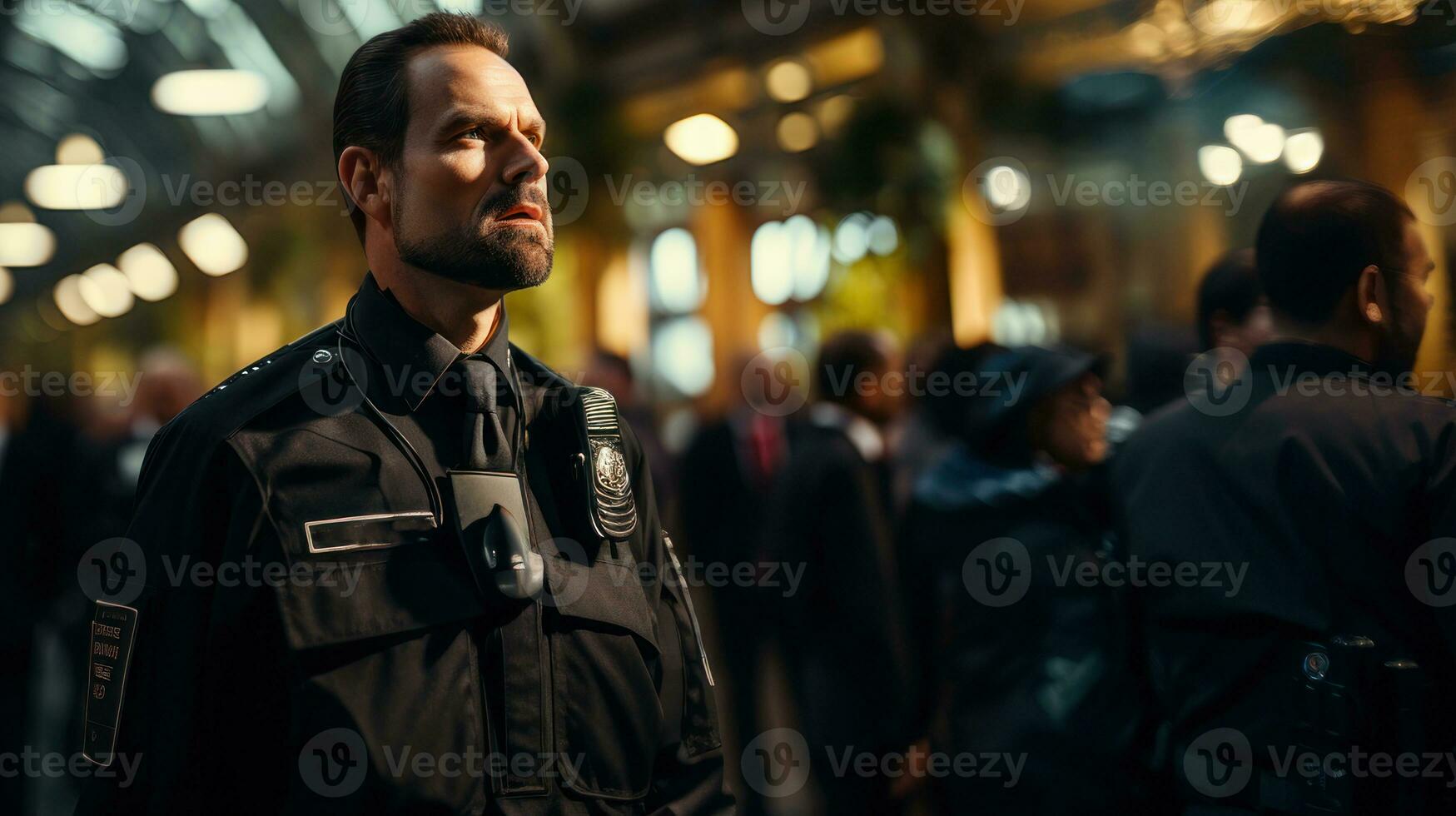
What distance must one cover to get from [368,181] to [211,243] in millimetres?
9813

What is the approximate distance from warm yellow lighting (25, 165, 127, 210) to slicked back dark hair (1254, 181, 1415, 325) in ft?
36.7

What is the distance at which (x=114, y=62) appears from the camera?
1260cm

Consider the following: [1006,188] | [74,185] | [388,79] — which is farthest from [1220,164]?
[74,185]

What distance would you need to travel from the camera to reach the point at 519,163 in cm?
155

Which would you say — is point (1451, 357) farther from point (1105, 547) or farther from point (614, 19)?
point (614, 19)

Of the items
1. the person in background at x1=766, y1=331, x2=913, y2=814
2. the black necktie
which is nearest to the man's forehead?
the black necktie

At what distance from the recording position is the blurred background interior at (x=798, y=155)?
5027 mm

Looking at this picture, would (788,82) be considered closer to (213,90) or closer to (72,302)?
(213,90)

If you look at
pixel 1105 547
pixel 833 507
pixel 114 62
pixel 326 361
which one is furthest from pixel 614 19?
pixel 326 361

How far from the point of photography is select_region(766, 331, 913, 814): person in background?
136 inches

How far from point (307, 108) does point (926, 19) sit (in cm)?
838

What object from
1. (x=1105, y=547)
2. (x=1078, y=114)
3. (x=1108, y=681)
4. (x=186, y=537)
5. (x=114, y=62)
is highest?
(x=114, y=62)

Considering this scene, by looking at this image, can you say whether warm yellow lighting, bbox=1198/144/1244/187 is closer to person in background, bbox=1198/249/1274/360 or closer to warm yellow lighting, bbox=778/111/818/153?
person in background, bbox=1198/249/1274/360

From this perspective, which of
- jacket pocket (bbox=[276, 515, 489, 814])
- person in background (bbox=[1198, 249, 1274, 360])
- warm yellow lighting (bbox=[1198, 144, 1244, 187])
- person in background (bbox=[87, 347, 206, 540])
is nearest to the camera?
jacket pocket (bbox=[276, 515, 489, 814])
